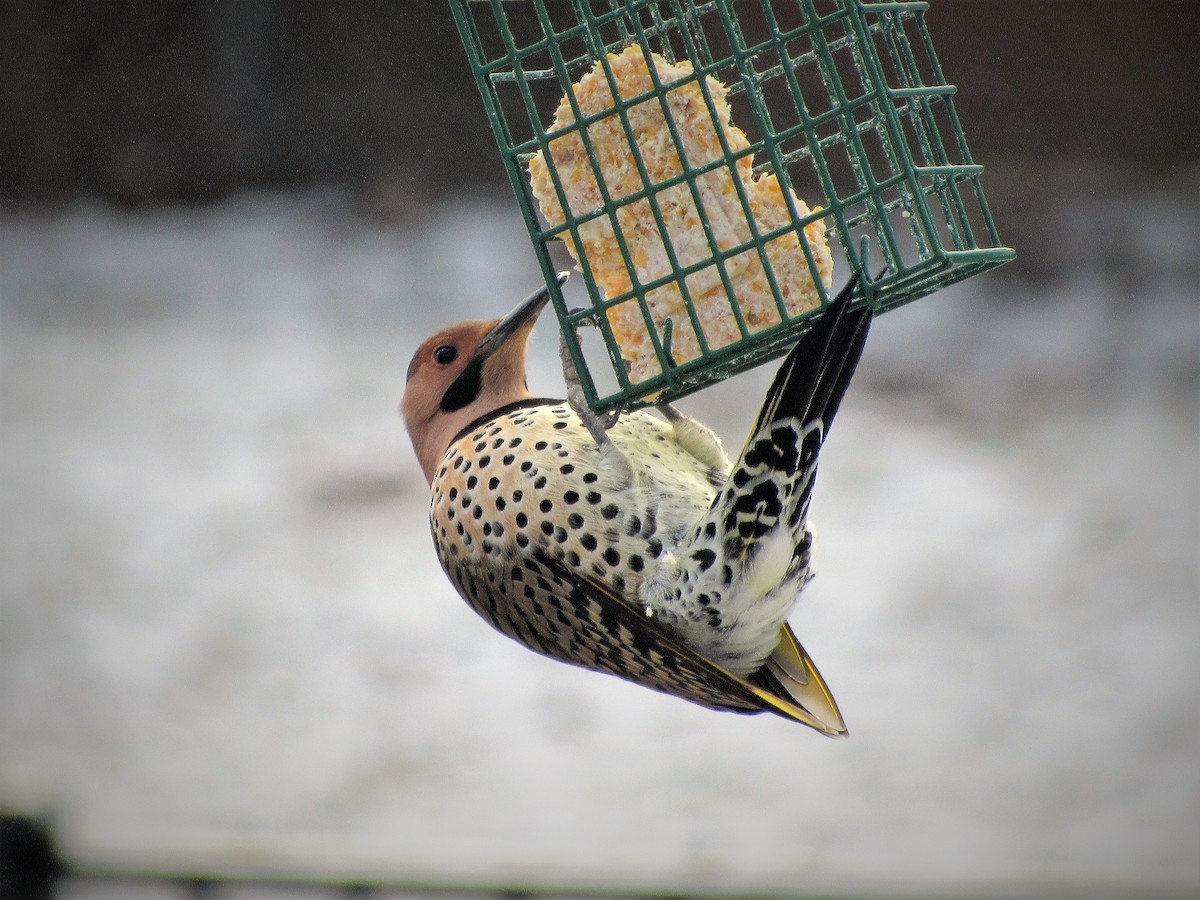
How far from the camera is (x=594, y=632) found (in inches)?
101

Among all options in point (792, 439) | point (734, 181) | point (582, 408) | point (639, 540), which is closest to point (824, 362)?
point (792, 439)

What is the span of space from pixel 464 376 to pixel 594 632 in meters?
0.59

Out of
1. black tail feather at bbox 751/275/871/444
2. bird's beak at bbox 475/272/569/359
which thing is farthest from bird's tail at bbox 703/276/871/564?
bird's beak at bbox 475/272/569/359

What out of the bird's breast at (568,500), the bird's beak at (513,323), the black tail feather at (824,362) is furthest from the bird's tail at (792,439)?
the bird's beak at (513,323)

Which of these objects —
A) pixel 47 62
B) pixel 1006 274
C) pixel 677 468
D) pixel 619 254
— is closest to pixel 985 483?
pixel 1006 274

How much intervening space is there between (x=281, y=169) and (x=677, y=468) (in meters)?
3.06

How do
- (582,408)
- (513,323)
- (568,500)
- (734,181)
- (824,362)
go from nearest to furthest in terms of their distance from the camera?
(824,362) → (734,181) → (582,408) → (568,500) → (513,323)

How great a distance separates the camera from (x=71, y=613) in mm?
4965

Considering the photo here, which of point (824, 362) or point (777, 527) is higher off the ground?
point (824, 362)

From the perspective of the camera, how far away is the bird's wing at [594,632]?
238 centimetres

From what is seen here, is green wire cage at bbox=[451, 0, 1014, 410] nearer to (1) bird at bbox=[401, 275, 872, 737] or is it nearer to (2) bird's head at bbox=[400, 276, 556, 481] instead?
(1) bird at bbox=[401, 275, 872, 737]

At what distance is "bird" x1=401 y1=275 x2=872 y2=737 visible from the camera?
2385 mm

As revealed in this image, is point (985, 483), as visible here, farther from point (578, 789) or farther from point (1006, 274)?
point (578, 789)

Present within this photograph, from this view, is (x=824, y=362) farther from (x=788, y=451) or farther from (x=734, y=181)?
(x=734, y=181)
